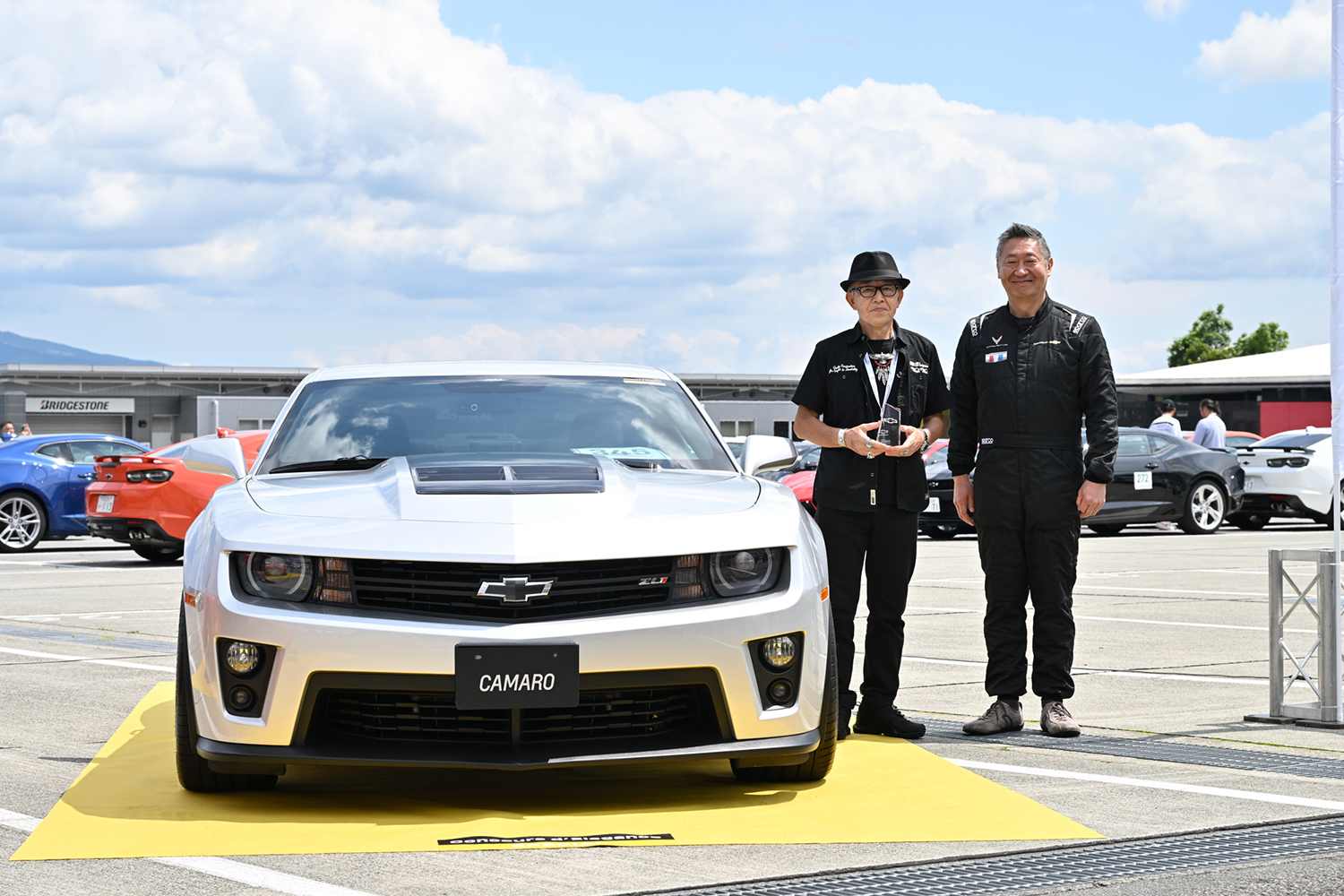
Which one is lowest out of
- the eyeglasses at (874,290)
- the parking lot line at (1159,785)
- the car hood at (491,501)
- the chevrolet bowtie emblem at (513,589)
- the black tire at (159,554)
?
the black tire at (159,554)

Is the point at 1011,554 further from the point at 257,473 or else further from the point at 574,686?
the point at 257,473

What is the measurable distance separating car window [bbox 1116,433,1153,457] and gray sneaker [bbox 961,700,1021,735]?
14680mm

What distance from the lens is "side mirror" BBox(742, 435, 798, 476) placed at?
566 centimetres

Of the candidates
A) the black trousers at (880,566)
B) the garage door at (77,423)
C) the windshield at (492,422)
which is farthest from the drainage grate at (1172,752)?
the garage door at (77,423)

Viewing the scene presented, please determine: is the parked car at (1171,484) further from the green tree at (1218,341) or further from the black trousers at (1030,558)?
the green tree at (1218,341)

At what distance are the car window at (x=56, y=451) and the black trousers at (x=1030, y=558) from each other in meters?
15.1

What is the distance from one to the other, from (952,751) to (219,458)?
115 inches

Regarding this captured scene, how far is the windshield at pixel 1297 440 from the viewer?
73.6 ft

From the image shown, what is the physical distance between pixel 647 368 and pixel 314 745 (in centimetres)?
233

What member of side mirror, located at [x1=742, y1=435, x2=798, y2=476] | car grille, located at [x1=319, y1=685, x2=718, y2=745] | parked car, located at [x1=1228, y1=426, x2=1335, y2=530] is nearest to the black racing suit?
side mirror, located at [x1=742, y1=435, x2=798, y2=476]

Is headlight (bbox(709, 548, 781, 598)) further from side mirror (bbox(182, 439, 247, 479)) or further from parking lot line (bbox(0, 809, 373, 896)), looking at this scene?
side mirror (bbox(182, 439, 247, 479))

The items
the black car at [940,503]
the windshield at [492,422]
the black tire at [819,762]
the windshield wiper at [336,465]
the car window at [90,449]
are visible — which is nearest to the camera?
the black tire at [819,762]

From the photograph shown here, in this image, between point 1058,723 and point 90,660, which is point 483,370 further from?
point 90,660

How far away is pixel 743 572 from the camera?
15.6ft
